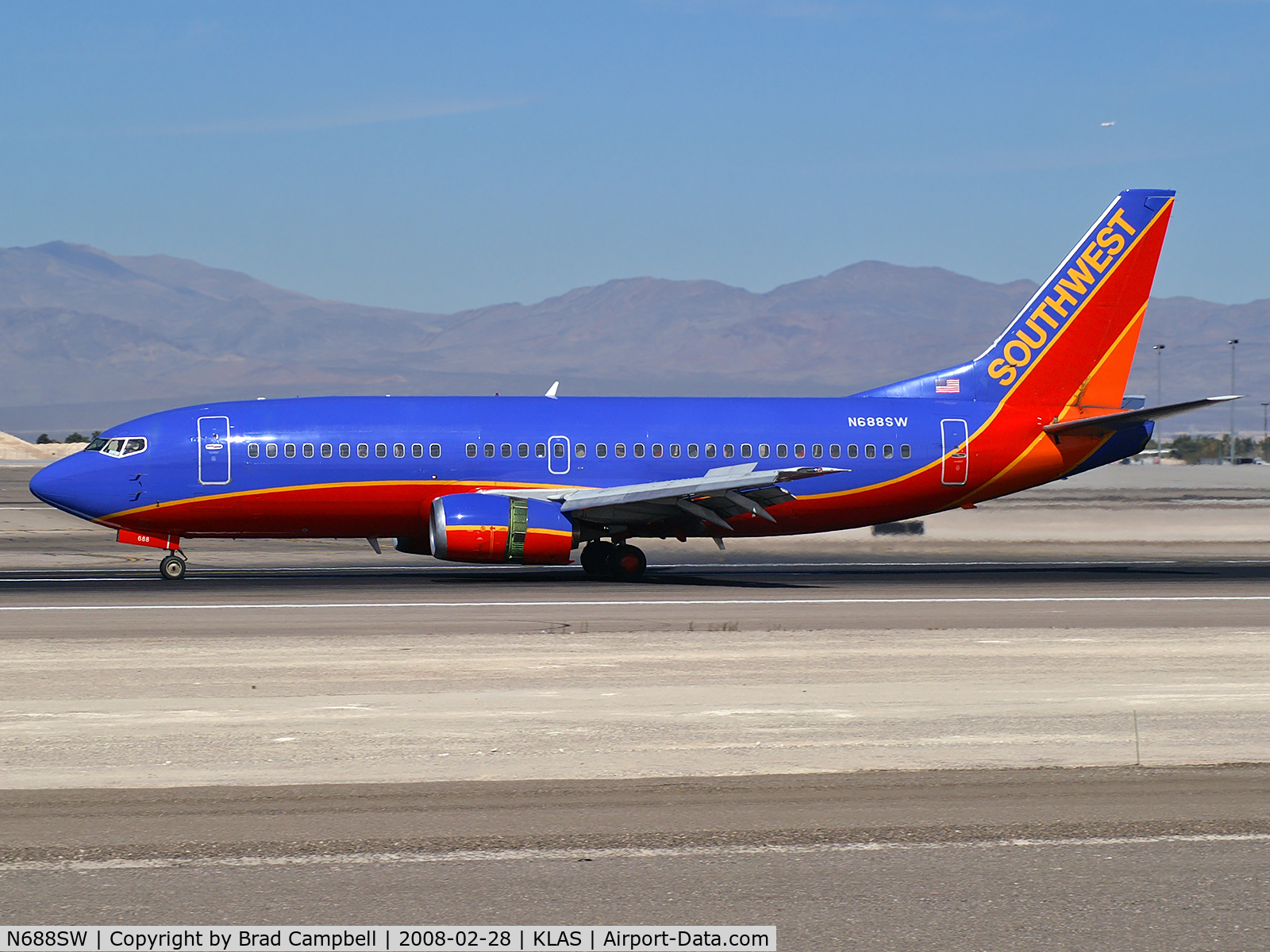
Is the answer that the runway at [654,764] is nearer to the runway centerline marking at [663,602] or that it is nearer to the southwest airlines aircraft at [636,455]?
the runway centerline marking at [663,602]

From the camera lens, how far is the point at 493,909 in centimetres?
775

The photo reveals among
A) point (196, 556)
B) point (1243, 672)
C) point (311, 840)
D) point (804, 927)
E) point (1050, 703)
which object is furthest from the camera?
point (196, 556)

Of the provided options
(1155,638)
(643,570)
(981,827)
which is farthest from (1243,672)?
(643,570)

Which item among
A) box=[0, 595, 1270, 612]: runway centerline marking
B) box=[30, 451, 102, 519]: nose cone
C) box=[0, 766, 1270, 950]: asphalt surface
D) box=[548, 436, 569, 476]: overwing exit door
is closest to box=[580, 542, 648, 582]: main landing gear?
box=[548, 436, 569, 476]: overwing exit door

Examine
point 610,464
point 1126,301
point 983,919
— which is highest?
point 1126,301

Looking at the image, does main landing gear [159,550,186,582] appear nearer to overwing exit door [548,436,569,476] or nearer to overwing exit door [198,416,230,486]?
overwing exit door [198,416,230,486]

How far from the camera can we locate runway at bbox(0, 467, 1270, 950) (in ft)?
26.2

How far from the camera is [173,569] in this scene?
103 feet

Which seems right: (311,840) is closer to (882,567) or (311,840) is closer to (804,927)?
(804,927)

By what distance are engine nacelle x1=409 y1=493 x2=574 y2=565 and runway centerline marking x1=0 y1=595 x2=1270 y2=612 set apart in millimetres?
3884

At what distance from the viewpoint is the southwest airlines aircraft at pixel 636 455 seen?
30953 millimetres

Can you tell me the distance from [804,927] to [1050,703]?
8.21 metres

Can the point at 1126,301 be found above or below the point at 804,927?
above

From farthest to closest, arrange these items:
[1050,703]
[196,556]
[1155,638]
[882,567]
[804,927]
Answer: [196,556] → [882,567] → [1155,638] → [1050,703] → [804,927]
